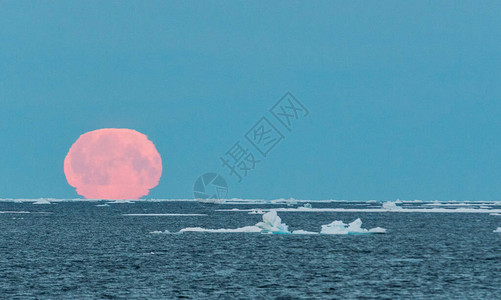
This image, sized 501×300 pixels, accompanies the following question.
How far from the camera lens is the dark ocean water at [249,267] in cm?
2922

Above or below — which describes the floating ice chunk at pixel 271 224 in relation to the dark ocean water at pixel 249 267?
above

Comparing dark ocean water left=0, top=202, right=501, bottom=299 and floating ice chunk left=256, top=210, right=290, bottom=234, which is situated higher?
floating ice chunk left=256, top=210, right=290, bottom=234

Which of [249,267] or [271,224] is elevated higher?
[271,224]

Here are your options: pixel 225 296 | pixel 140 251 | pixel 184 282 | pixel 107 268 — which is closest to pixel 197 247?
pixel 140 251

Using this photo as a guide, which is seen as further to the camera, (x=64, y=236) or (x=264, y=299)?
(x=64, y=236)

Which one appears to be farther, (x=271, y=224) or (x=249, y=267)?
(x=271, y=224)

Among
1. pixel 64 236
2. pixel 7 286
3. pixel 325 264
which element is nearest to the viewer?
pixel 7 286

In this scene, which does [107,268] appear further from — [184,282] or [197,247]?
[197,247]

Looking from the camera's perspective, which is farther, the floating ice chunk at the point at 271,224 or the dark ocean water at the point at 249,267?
the floating ice chunk at the point at 271,224

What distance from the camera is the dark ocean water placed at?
29219mm

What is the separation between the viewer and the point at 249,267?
37.8m

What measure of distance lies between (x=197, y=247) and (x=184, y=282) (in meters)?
17.2

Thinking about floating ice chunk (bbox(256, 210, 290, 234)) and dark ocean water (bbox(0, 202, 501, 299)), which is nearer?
dark ocean water (bbox(0, 202, 501, 299))

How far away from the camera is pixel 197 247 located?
49.1 m
